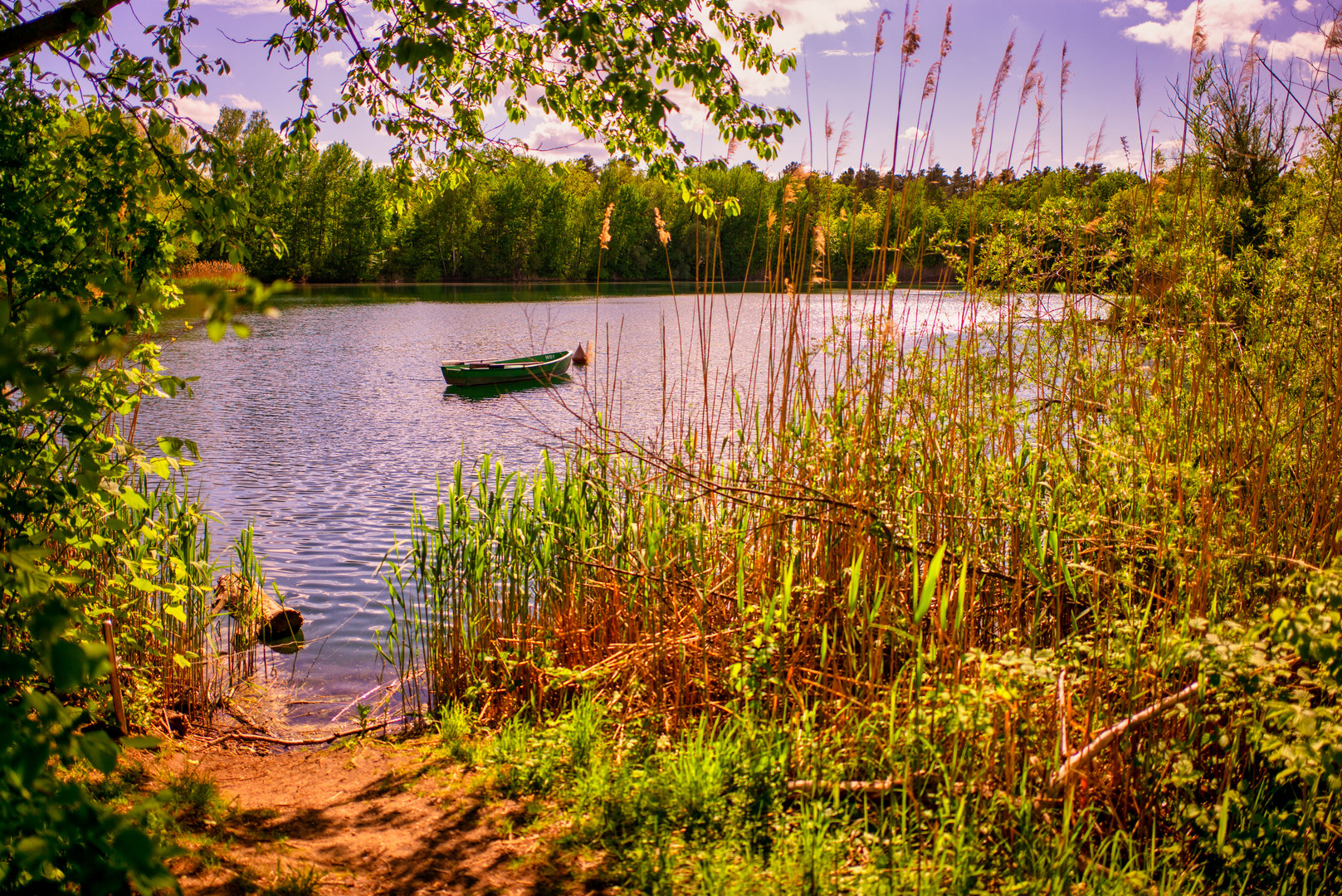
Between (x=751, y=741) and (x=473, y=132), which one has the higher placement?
(x=473, y=132)

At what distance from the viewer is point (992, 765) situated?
2.69 m

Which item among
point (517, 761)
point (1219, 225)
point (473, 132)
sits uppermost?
point (473, 132)

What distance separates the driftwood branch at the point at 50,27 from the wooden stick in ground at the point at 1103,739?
12.9 ft

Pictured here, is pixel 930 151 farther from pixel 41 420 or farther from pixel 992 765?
pixel 41 420

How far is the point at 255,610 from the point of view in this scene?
613 cm

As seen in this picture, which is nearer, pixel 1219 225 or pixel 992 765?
pixel 992 765

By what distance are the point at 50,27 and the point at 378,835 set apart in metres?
3.08

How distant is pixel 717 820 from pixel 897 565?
1.28 meters

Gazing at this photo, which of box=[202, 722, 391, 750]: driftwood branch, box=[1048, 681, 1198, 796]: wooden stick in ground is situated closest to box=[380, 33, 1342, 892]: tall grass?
box=[1048, 681, 1198, 796]: wooden stick in ground

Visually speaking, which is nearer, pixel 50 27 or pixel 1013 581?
pixel 50 27

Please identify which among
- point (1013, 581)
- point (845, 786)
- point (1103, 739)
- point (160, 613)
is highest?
point (1013, 581)

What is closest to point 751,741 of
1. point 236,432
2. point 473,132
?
point 473,132

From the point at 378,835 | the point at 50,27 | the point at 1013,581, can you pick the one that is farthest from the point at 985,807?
the point at 50,27

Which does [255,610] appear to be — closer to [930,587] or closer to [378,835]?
[378,835]
